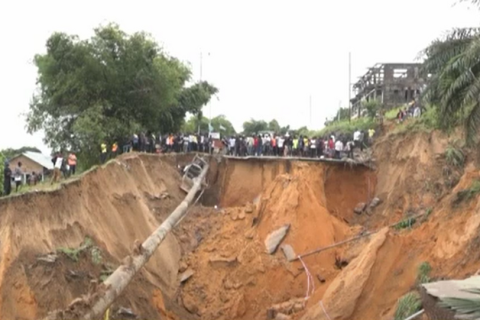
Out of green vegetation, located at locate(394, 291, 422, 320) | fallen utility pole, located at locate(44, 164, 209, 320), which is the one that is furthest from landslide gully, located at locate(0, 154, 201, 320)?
green vegetation, located at locate(394, 291, 422, 320)

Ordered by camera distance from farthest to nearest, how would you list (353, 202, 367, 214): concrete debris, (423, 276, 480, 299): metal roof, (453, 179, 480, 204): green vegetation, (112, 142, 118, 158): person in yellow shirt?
(112, 142, 118, 158): person in yellow shirt
(353, 202, 367, 214): concrete debris
(453, 179, 480, 204): green vegetation
(423, 276, 480, 299): metal roof

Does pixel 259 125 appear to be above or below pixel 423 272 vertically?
above

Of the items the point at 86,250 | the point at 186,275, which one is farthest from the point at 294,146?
the point at 86,250

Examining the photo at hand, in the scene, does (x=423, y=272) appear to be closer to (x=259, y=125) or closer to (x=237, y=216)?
(x=237, y=216)

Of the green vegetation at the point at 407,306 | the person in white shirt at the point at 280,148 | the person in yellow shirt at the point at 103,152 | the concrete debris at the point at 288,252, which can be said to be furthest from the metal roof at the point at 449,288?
the person in white shirt at the point at 280,148

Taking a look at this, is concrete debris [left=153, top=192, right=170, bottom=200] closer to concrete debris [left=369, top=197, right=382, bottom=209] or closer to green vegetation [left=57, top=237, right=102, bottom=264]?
green vegetation [left=57, top=237, right=102, bottom=264]

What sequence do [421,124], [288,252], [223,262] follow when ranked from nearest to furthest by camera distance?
[223,262] → [288,252] → [421,124]

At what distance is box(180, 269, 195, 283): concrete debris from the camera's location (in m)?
23.2

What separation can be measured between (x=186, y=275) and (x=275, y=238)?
4.01 meters

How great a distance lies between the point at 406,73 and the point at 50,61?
2399cm

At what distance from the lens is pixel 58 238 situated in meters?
17.2

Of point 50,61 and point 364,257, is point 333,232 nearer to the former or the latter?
point 364,257

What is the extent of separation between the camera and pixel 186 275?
23.4 m

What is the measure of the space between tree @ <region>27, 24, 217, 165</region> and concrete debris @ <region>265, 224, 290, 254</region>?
1027cm
